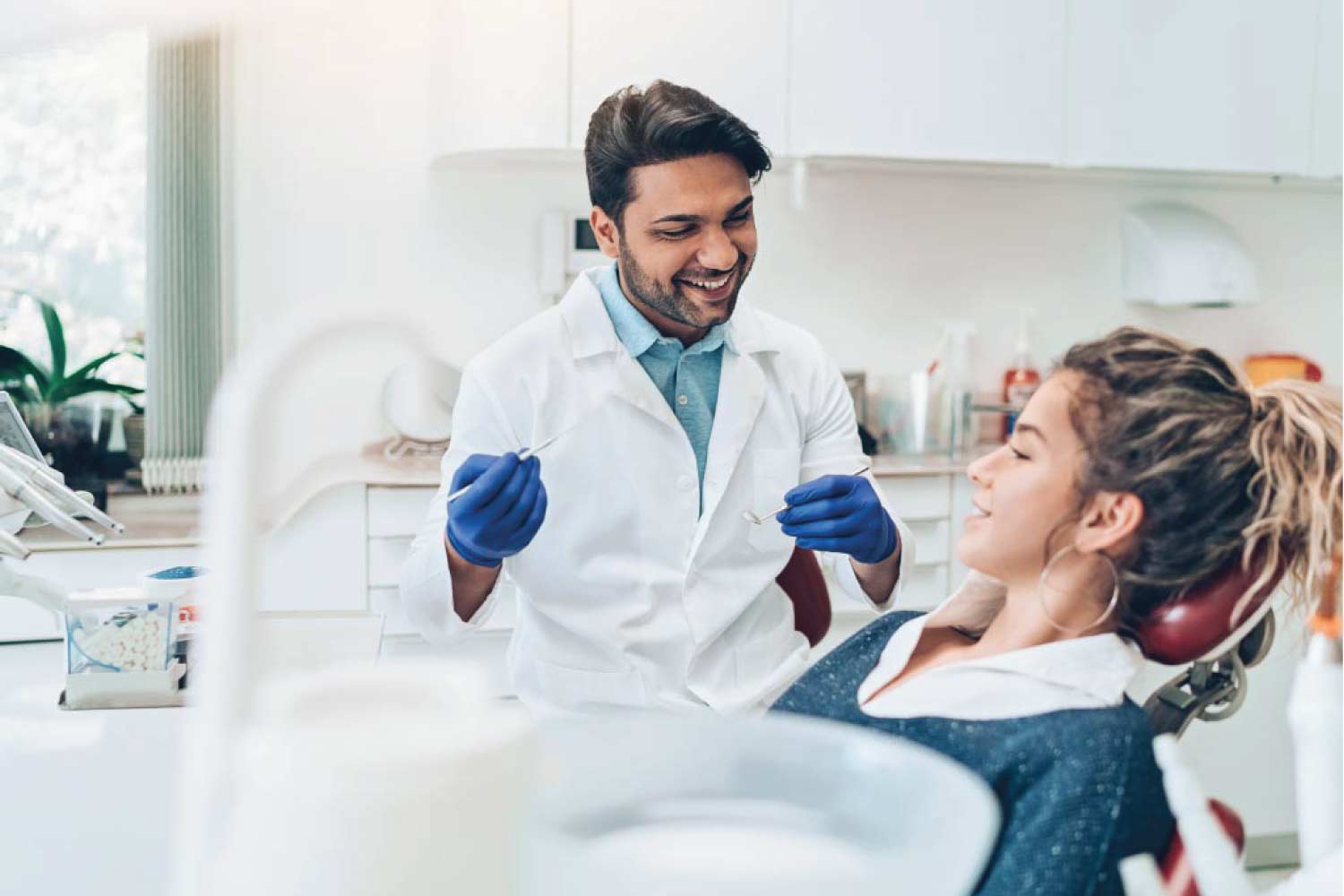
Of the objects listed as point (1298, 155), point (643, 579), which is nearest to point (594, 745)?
point (643, 579)

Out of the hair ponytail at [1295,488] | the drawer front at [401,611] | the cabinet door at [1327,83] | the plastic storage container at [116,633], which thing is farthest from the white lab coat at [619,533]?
the cabinet door at [1327,83]

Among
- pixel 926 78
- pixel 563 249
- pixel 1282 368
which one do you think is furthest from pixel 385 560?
pixel 1282 368

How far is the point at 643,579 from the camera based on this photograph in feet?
5.39

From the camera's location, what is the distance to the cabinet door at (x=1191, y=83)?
9.98 feet

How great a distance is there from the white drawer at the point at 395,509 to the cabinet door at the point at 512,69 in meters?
0.76

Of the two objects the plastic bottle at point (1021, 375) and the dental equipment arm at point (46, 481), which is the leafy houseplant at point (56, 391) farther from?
the plastic bottle at point (1021, 375)

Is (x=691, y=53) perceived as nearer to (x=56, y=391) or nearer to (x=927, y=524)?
(x=927, y=524)

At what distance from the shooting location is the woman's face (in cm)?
108

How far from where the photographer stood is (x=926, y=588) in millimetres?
2932

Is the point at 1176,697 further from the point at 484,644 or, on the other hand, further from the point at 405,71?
the point at 405,71

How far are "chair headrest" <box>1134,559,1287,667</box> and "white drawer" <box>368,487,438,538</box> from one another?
72.0 inches

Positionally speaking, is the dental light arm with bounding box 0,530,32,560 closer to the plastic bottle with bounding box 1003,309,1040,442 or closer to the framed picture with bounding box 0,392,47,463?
the framed picture with bounding box 0,392,47,463

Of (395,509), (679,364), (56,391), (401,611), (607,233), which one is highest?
(607,233)

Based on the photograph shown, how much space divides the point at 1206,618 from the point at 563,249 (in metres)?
2.28
